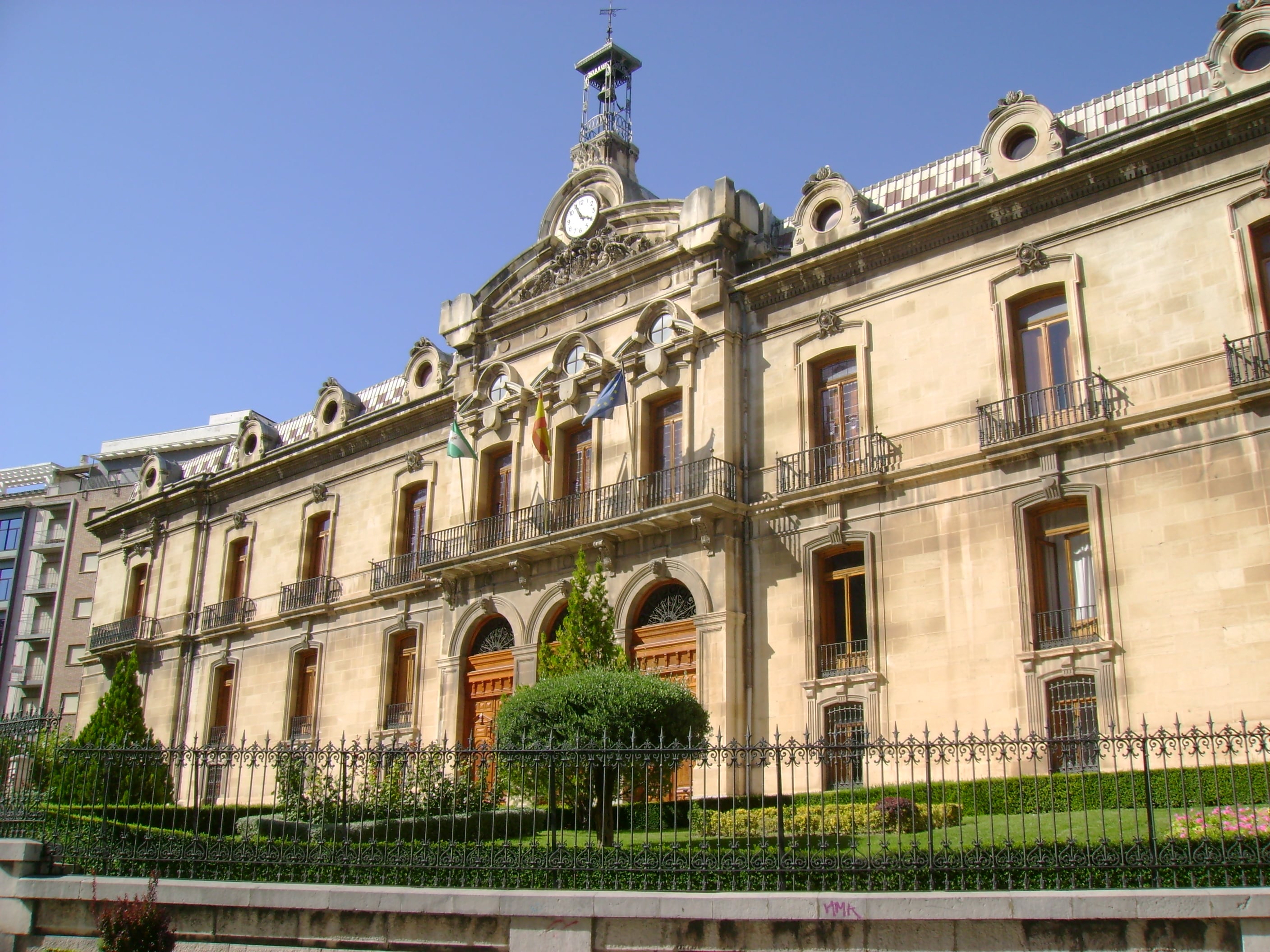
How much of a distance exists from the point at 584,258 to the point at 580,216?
1.10 meters

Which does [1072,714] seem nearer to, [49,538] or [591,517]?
[591,517]

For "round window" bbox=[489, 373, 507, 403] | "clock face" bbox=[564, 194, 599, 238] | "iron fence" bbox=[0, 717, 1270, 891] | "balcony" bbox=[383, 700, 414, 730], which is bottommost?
"iron fence" bbox=[0, 717, 1270, 891]

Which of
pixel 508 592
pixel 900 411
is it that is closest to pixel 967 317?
pixel 900 411

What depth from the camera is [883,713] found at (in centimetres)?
1816

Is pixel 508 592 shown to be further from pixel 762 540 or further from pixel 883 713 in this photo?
pixel 883 713

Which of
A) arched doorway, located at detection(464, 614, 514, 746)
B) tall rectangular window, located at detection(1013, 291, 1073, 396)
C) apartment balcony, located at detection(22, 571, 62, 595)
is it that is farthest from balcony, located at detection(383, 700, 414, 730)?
apartment balcony, located at detection(22, 571, 62, 595)

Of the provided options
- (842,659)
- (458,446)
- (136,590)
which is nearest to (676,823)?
(842,659)

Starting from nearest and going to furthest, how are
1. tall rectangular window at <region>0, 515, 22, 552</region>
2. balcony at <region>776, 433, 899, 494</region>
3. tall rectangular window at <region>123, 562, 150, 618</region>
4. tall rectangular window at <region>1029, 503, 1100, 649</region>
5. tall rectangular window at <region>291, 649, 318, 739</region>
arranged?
tall rectangular window at <region>1029, 503, 1100, 649</region>
balcony at <region>776, 433, 899, 494</region>
tall rectangular window at <region>291, 649, 318, 739</region>
tall rectangular window at <region>123, 562, 150, 618</region>
tall rectangular window at <region>0, 515, 22, 552</region>

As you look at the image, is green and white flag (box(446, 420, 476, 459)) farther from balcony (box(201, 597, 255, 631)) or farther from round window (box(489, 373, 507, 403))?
balcony (box(201, 597, 255, 631))

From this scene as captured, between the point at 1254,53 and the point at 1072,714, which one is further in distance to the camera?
the point at 1254,53

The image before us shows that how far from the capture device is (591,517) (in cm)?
2242

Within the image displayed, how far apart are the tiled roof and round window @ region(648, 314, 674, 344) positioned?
419cm

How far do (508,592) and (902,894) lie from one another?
15018 mm

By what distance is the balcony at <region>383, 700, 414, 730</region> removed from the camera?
2598 cm
